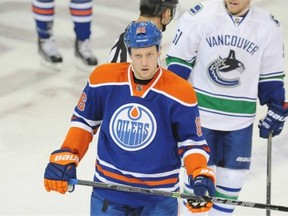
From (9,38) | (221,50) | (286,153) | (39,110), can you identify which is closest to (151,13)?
(221,50)

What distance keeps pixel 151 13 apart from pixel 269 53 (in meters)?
0.53

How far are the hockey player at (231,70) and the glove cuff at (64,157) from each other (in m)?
0.83

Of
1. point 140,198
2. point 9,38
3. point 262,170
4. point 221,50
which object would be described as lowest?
point 9,38

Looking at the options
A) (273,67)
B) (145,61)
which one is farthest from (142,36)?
(273,67)

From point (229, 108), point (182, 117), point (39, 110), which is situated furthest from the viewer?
point (39, 110)

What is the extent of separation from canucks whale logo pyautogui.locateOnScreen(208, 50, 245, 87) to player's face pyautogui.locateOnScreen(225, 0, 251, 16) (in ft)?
0.55

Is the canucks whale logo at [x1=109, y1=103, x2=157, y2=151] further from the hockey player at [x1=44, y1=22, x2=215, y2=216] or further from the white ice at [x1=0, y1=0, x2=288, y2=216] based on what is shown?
the white ice at [x1=0, y1=0, x2=288, y2=216]

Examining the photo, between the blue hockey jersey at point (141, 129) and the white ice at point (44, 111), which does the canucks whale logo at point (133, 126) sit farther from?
the white ice at point (44, 111)

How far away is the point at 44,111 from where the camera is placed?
5430mm

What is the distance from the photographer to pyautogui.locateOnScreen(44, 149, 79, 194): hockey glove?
2.97 meters

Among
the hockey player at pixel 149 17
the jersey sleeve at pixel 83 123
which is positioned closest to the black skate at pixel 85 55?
the hockey player at pixel 149 17

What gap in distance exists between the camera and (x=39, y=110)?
17.9 ft

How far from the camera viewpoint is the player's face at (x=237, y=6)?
3.55m

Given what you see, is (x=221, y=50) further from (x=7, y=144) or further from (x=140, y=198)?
(x=7, y=144)
